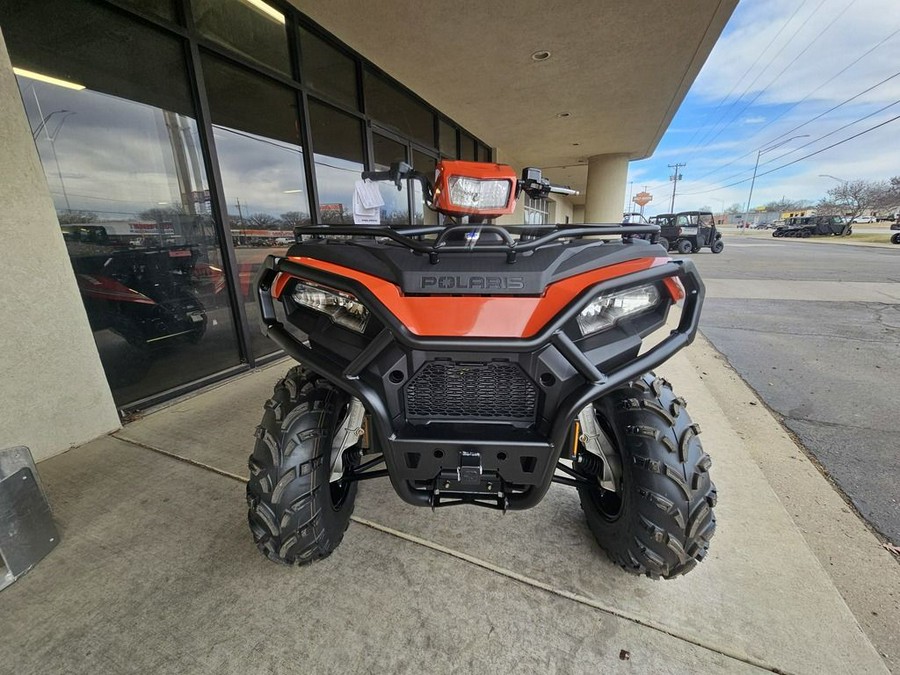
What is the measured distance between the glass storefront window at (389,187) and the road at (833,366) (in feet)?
14.3

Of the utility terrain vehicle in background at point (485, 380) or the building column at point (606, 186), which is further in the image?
the building column at point (606, 186)

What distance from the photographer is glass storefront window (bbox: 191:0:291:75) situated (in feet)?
9.87

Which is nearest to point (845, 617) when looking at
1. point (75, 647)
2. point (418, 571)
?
point (418, 571)

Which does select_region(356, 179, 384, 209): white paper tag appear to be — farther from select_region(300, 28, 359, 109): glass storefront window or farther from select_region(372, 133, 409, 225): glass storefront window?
select_region(372, 133, 409, 225): glass storefront window

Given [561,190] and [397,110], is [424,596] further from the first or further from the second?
[397,110]

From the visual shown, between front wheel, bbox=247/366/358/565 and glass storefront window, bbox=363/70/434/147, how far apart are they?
4.58 metres

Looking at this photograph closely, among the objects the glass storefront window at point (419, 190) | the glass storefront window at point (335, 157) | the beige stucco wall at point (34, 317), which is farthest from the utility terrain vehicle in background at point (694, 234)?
the beige stucco wall at point (34, 317)

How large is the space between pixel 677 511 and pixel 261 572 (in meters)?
1.41

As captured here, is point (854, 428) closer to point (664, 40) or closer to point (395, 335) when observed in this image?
point (395, 335)

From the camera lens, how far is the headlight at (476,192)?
5.60 feet

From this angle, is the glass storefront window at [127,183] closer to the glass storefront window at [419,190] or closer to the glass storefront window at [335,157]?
the glass storefront window at [335,157]

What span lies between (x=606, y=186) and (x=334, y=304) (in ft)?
37.7

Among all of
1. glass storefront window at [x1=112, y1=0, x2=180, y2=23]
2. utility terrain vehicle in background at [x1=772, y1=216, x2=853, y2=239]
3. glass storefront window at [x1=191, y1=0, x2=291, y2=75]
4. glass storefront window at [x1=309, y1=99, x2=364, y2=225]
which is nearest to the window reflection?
glass storefront window at [x1=112, y1=0, x2=180, y2=23]

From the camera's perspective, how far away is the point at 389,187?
543cm
